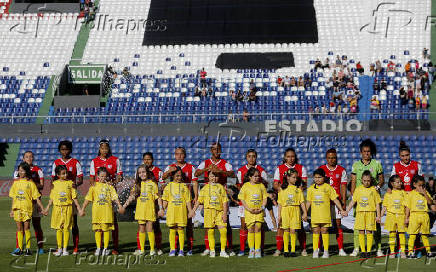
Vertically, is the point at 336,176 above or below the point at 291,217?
above

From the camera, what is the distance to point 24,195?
1389cm

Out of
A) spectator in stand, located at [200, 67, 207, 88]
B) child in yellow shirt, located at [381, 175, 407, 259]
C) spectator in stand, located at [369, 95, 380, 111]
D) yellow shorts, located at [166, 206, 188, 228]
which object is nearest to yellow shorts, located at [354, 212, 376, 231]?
→ child in yellow shirt, located at [381, 175, 407, 259]

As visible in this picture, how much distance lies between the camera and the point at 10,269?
1243cm

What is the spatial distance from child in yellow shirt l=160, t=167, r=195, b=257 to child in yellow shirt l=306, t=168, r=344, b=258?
A: 216 cm

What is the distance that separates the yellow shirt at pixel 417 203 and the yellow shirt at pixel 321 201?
50.2 inches

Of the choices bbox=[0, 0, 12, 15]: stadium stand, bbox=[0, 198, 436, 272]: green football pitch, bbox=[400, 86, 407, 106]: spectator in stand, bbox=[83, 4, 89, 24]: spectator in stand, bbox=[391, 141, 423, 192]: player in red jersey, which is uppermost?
bbox=[0, 0, 12, 15]: stadium stand

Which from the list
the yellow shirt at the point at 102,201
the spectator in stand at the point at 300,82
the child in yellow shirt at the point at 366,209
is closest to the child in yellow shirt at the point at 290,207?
the child in yellow shirt at the point at 366,209

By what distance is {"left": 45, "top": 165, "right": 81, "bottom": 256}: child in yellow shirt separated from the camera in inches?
540

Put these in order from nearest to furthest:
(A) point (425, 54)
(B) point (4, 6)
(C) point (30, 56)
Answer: (A) point (425, 54)
(C) point (30, 56)
(B) point (4, 6)

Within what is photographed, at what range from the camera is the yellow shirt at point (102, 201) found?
1363cm

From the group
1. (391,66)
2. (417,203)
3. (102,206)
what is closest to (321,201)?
(417,203)

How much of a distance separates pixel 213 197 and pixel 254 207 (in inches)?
29.4

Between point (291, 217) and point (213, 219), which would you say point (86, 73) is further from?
point (291, 217)

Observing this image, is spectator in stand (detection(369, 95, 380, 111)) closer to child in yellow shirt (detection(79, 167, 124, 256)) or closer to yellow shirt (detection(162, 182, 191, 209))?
yellow shirt (detection(162, 182, 191, 209))
